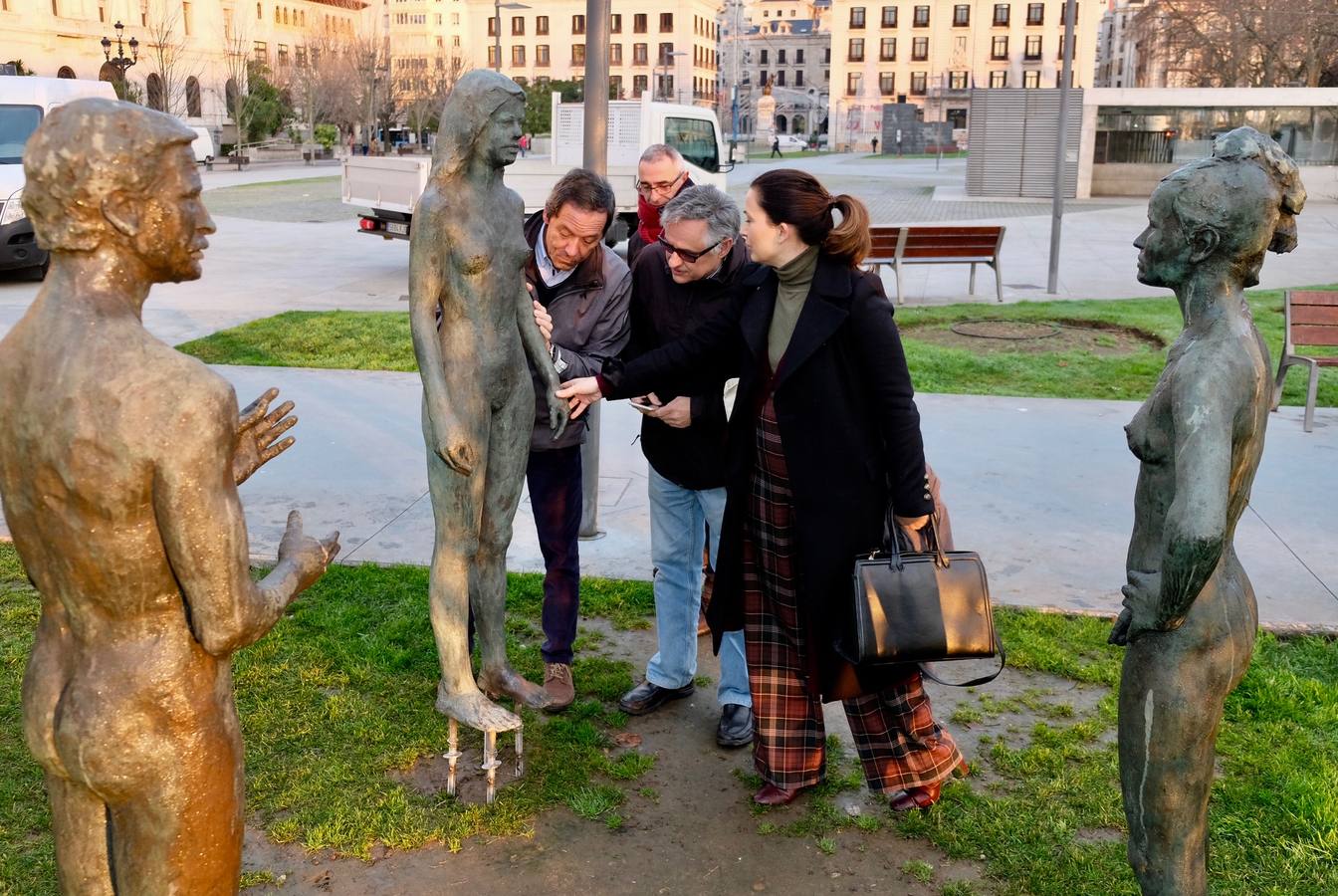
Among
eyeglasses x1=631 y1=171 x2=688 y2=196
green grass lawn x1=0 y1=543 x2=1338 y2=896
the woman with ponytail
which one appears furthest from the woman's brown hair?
green grass lawn x1=0 y1=543 x2=1338 y2=896

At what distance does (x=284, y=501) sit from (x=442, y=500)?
338cm

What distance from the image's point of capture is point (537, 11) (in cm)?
9312

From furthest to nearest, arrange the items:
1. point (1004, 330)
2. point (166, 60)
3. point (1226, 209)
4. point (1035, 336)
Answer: point (166, 60) < point (1004, 330) < point (1035, 336) < point (1226, 209)

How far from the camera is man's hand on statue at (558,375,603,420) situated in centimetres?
401

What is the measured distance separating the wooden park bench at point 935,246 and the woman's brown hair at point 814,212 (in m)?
9.84

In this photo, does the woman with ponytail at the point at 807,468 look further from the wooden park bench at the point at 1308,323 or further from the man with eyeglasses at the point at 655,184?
the wooden park bench at the point at 1308,323

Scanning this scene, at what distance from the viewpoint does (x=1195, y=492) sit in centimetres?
228

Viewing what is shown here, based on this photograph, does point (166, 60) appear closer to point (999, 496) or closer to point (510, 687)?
point (999, 496)

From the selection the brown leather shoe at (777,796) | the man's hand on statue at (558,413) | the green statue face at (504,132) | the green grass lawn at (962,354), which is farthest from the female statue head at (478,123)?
the green grass lawn at (962,354)

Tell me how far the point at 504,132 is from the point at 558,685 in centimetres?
211

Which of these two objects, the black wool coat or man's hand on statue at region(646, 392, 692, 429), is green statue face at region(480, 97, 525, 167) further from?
man's hand on statue at region(646, 392, 692, 429)

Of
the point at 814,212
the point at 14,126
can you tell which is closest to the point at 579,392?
the point at 814,212

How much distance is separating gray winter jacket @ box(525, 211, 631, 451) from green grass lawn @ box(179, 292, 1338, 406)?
18.6 ft

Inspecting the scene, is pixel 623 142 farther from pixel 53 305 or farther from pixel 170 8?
pixel 170 8
